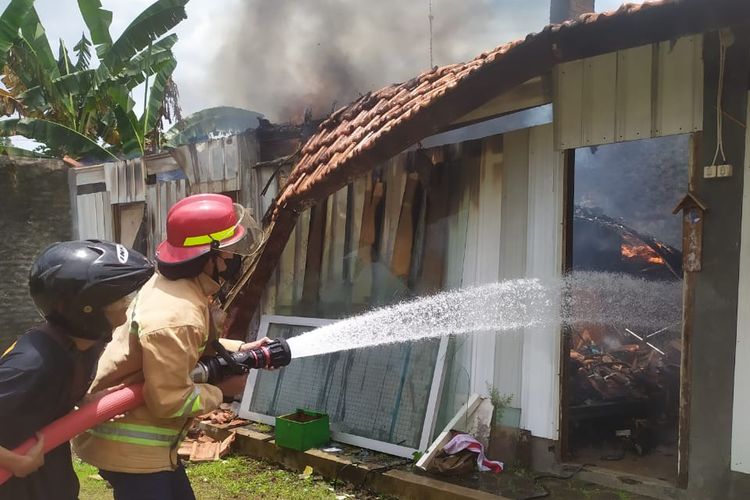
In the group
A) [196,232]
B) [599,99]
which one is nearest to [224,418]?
[196,232]

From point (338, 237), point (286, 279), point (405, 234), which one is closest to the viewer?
point (405, 234)

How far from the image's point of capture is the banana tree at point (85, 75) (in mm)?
10859

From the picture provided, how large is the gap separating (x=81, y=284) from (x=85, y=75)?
444 inches

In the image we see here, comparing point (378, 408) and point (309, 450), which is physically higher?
point (378, 408)

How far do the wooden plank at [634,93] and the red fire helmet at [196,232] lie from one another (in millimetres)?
3307

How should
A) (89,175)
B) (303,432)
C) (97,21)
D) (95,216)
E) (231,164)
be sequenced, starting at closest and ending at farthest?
(303,432) < (231,164) < (95,216) < (89,175) < (97,21)

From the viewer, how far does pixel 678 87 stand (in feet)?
14.7

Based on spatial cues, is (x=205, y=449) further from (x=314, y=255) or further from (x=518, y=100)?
(x=518, y=100)

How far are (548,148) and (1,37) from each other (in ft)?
30.8

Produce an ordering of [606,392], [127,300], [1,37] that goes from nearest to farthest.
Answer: [127,300] < [606,392] < [1,37]

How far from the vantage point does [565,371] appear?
17.0 feet

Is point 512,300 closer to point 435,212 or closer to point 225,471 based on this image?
point 435,212

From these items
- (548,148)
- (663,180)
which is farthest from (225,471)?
(663,180)

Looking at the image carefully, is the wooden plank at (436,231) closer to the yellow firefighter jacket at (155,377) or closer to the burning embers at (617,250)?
the burning embers at (617,250)
